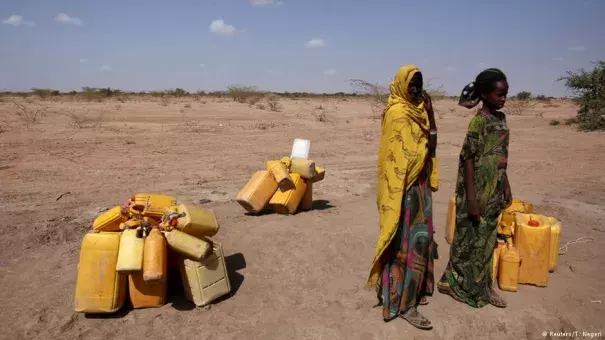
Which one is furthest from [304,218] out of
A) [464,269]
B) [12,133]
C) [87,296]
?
[12,133]

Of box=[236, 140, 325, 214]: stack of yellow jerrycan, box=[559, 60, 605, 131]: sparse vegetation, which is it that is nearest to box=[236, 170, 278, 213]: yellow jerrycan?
box=[236, 140, 325, 214]: stack of yellow jerrycan

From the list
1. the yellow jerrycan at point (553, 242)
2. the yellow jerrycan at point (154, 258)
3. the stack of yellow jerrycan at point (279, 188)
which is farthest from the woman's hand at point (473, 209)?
the stack of yellow jerrycan at point (279, 188)

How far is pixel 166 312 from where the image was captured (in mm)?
3238

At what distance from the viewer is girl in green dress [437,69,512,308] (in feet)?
9.77

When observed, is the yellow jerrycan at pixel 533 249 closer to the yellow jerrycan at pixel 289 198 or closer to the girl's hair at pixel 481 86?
the girl's hair at pixel 481 86

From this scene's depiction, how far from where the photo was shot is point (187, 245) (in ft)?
10.1

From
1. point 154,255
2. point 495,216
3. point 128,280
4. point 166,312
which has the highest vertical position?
point 495,216

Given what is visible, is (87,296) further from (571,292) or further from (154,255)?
(571,292)

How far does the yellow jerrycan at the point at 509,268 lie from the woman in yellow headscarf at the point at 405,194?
32.0 inches

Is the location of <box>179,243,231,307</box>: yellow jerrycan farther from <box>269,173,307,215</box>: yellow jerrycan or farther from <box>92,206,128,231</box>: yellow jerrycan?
<box>269,173,307,215</box>: yellow jerrycan

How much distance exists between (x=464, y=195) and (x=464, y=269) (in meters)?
0.61

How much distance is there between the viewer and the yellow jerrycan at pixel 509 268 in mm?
3549

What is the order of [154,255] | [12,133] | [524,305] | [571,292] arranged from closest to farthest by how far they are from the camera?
1. [154,255]
2. [524,305]
3. [571,292]
4. [12,133]

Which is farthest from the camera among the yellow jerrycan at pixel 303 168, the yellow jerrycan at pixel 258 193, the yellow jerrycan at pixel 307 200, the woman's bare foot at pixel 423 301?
the yellow jerrycan at pixel 307 200
